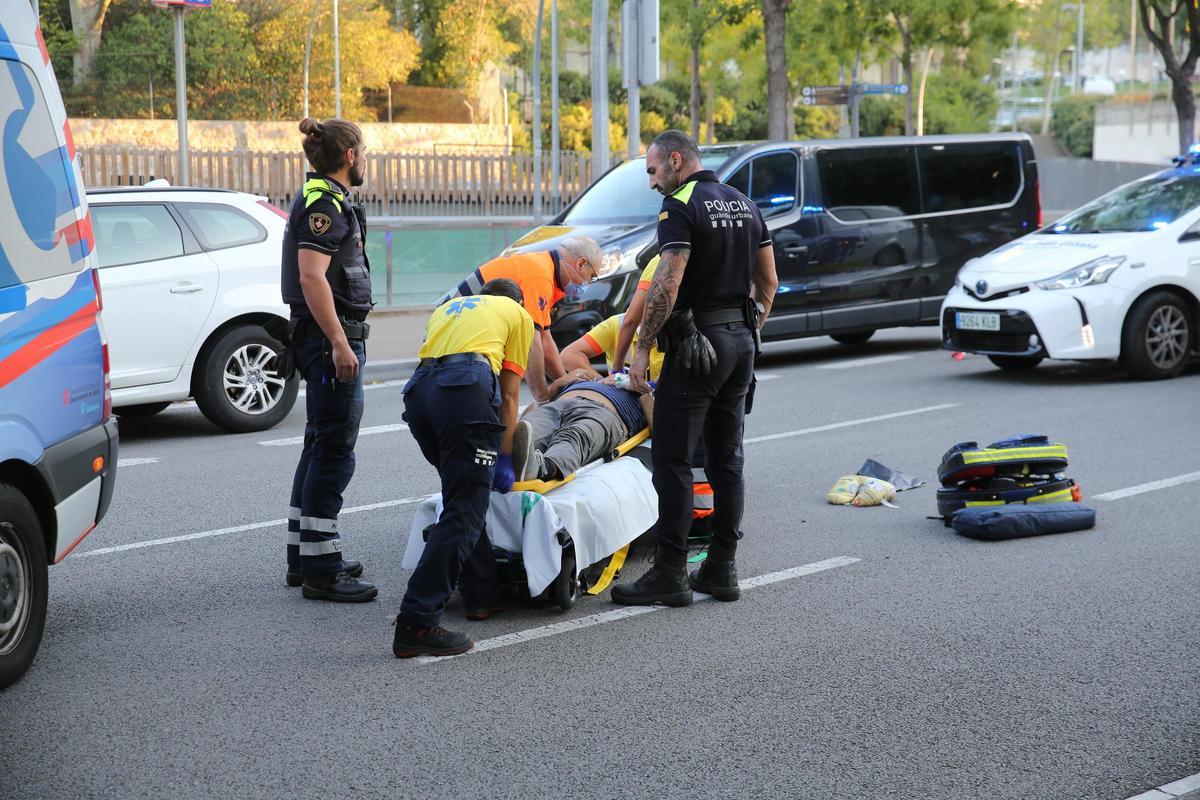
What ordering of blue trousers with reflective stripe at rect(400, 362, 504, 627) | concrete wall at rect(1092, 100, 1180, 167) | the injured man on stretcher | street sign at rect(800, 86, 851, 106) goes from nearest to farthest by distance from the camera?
blue trousers with reflective stripe at rect(400, 362, 504, 627)
the injured man on stretcher
street sign at rect(800, 86, 851, 106)
concrete wall at rect(1092, 100, 1180, 167)

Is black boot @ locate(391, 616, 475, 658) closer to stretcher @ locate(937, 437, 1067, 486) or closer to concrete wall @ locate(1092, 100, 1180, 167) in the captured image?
stretcher @ locate(937, 437, 1067, 486)

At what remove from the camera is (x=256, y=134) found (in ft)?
134

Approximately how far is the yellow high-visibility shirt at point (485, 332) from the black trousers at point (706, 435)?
705mm

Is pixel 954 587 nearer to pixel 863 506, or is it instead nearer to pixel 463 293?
pixel 863 506

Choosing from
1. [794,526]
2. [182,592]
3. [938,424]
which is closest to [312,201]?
[182,592]

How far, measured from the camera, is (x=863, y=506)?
721cm

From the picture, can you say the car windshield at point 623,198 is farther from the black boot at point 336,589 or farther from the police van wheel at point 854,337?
the black boot at point 336,589

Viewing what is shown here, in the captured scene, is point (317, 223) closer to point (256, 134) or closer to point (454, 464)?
point (454, 464)

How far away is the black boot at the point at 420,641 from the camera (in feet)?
15.6

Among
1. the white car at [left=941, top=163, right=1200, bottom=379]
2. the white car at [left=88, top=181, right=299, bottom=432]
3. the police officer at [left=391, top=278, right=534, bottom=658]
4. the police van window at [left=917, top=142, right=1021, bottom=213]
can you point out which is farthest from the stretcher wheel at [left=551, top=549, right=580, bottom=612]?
the police van window at [left=917, top=142, right=1021, bottom=213]

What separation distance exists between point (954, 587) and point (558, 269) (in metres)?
2.30

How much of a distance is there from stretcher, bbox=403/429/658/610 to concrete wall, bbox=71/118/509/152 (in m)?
24.2

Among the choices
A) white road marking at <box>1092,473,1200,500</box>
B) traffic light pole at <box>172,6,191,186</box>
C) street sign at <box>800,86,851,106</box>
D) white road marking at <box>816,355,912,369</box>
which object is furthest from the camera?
street sign at <box>800,86,851,106</box>

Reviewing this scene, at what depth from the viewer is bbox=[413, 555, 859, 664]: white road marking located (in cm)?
494
